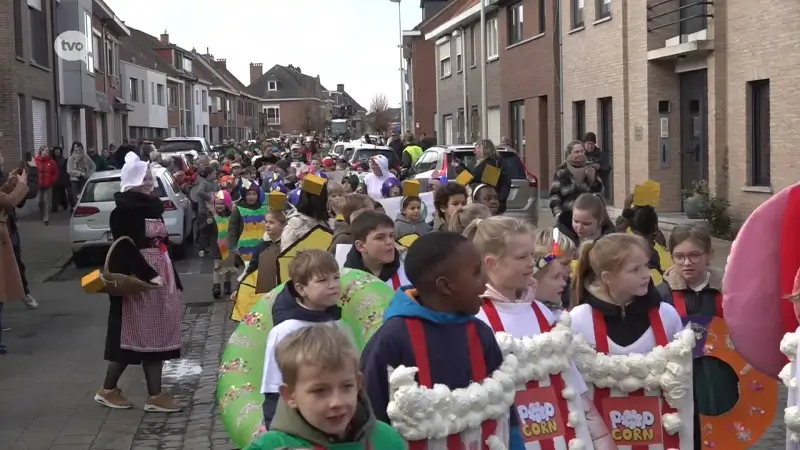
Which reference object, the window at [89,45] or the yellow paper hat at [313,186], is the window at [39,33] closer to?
the window at [89,45]

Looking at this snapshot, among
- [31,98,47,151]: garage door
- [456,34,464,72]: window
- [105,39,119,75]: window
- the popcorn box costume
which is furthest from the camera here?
[105,39,119,75]: window

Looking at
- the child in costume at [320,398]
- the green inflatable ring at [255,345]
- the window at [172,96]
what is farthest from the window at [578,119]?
the window at [172,96]

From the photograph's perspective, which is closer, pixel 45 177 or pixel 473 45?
pixel 45 177

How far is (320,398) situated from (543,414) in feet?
5.25

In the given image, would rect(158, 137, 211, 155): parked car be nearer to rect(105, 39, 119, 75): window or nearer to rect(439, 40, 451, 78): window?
rect(105, 39, 119, 75): window

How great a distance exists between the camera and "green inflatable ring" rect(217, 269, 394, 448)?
4520mm

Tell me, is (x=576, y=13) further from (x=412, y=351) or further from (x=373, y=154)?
(x=412, y=351)

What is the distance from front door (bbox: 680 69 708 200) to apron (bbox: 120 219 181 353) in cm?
1433

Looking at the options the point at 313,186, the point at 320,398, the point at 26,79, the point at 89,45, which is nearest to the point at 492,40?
the point at 89,45

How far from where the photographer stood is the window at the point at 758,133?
58.3 ft

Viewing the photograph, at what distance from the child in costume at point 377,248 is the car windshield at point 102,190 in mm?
12476

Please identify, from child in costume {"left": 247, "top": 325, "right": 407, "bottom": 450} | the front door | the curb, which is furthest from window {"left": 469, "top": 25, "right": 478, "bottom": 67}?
child in costume {"left": 247, "top": 325, "right": 407, "bottom": 450}

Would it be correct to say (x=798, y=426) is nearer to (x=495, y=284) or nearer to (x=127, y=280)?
(x=495, y=284)

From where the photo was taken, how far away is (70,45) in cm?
3216
